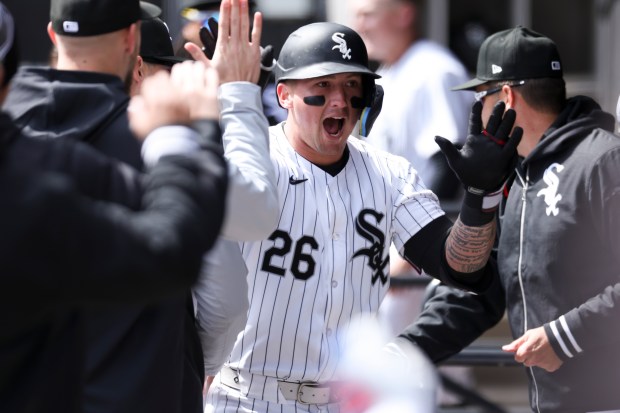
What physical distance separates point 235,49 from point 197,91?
64 centimetres

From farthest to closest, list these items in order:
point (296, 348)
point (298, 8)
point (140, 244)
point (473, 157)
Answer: point (298, 8) → point (296, 348) → point (473, 157) → point (140, 244)

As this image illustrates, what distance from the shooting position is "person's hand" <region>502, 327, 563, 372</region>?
13.8ft

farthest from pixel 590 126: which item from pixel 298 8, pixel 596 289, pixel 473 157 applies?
pixel 298 8

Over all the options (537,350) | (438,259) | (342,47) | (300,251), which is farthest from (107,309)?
(537,350)

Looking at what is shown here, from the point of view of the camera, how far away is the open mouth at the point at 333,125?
4.24m

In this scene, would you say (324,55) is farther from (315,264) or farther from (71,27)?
(71,27)

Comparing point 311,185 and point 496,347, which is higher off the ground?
point 311,185

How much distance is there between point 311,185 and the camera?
4168mm

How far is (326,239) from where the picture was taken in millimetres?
4082

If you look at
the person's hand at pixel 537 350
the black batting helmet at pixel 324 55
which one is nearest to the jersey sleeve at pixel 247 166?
the black batting helmet at pixel 324 55

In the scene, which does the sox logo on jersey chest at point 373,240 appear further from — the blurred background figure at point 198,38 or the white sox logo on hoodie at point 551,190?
the blurred background figure at point 198,38

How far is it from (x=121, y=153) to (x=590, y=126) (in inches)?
84.3

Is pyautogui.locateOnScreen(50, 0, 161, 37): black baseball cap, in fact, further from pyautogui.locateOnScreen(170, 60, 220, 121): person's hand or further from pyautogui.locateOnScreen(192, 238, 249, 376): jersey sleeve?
pyautogui.locateOnScreen(192, 238, 249, 376): jersey sleeve

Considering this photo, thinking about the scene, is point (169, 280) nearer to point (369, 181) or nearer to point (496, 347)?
point (369, 181)
